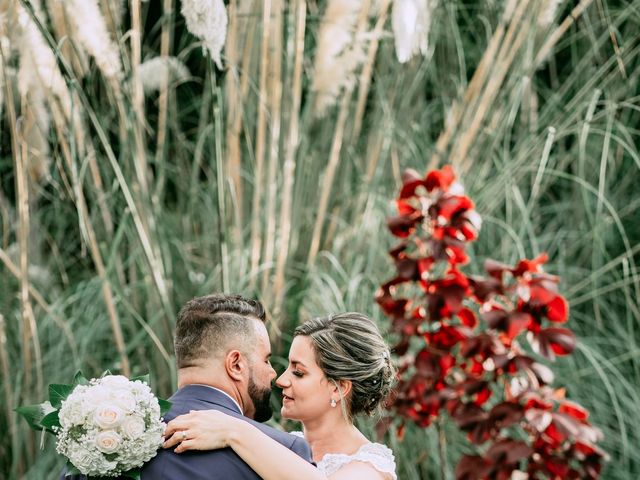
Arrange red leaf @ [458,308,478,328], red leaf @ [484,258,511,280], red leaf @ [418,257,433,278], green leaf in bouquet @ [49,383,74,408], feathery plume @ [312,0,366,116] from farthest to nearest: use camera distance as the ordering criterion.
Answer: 1. feathery plume @ [312,0,366,116]
2. red leaf @ [458,308,478,328]
3. red leaf @ [418,257,433,278]
4. red leaf @ [484,258,511,280]
5. green leaf in bouquet @ [49,383,74,408]

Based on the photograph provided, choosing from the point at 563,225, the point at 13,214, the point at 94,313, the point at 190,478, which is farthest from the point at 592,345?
the point at 13,214

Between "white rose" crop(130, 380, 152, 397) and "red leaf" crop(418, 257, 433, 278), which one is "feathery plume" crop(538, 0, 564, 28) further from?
"white rose" crop(130, 380, 152, 397)

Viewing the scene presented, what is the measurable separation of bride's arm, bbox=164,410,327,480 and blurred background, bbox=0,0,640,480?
1382 mm

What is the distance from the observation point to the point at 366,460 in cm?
301

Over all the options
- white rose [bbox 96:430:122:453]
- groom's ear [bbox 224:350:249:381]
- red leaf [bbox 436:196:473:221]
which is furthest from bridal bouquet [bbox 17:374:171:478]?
red leaf [bbox 436:196:473:221]

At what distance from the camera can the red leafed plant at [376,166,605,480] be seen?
11.4 ft

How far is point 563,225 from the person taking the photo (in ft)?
19.1

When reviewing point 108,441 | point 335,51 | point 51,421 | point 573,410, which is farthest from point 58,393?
point 335,51

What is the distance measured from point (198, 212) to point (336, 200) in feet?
2.58

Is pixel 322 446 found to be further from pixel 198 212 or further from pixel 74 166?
pixel 198 212

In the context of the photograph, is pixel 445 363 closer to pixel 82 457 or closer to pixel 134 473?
pixel 134 473

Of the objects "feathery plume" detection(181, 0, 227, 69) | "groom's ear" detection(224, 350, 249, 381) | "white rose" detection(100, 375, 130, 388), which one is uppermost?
"feathery plume" detection(181, 0, 227, 69)

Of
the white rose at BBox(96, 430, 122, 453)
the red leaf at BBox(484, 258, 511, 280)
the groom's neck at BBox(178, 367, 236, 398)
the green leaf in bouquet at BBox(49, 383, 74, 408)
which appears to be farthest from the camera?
the red leaf at BBox(484, 258, 511, 280)

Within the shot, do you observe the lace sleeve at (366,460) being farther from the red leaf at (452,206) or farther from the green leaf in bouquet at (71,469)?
the red leaf at (452,206)
